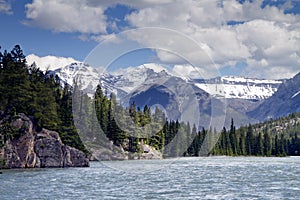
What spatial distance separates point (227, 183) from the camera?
3919 cm

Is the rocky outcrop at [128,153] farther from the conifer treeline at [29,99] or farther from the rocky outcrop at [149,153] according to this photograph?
the conifer treeline at [29,99]

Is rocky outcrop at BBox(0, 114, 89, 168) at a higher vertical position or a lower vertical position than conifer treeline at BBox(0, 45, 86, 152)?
lower

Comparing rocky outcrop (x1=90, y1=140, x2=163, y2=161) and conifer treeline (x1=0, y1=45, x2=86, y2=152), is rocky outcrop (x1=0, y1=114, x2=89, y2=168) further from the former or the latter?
rocky outcrop (x1=90, y1=140, x2=163, y2=161)

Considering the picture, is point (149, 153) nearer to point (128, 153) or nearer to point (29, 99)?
point (128, 153)

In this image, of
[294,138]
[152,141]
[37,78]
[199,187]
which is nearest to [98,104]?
[152,141]

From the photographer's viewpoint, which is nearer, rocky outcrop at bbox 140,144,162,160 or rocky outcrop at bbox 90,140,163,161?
rocky outcrop at bbox 90,140,163,161

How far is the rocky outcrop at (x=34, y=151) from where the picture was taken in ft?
201

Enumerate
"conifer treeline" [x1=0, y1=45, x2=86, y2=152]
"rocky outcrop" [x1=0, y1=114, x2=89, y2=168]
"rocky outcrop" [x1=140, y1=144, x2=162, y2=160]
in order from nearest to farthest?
"rocky outcrop" [x1=0, y1=114, x2=89, y2=168] → "conifer treeline" [x1=0, y1=45, x2=86, y2=152] → "rocky outcrop" [x1=140, y1=144, x2=162, y2=160]

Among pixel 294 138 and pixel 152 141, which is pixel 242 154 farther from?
pixel 152 141

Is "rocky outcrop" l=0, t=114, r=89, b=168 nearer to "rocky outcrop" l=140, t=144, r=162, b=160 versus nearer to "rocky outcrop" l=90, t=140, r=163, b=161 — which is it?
"rocky outcrop" l=90, t=140, r=163, b=161

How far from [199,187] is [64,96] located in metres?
54.6

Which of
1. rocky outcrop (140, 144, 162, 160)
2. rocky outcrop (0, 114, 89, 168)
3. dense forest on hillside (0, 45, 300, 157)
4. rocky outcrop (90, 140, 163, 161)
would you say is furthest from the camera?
rocky outcrop (140, 144, 162, 160)

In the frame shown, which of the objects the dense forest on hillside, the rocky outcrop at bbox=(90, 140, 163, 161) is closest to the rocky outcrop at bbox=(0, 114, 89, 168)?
the dense forest on hillside

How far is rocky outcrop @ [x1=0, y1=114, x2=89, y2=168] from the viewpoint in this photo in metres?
61.3
